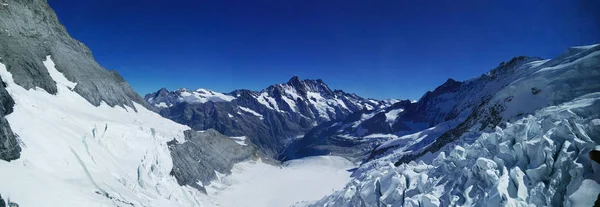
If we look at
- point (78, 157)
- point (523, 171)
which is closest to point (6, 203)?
point (78, 157)

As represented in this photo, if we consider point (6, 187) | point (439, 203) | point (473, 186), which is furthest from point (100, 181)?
point (473, 186)

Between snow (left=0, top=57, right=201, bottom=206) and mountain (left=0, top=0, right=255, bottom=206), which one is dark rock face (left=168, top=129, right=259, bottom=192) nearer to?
mountain (left=0, top=0, right=255, bottom=206)

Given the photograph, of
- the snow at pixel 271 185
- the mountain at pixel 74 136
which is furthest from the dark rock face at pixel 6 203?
the snow at pixel 271 185

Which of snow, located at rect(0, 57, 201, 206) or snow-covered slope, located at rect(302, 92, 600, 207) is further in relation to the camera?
snow, located at rect(0, 57, 201, 206)

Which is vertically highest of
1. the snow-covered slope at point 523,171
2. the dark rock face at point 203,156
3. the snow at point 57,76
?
the snow at point 57,76

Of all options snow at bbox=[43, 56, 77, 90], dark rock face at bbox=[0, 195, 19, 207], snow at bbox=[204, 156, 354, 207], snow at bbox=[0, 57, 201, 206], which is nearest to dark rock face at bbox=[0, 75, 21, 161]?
snow at bbox=[0, 57, 201, 206]

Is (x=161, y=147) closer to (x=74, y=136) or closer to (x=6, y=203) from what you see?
(x=74, y=136)

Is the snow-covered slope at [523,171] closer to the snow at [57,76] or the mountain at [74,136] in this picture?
the mountain at [74,136]
